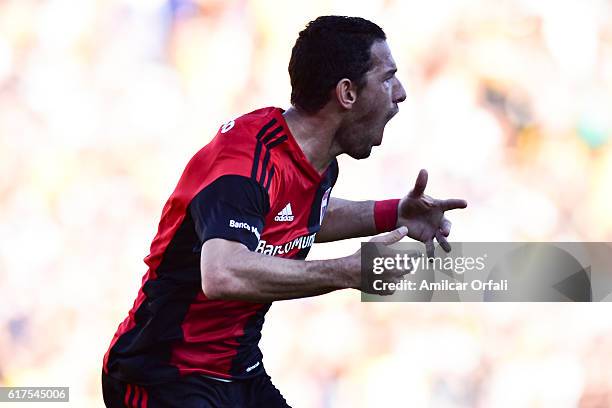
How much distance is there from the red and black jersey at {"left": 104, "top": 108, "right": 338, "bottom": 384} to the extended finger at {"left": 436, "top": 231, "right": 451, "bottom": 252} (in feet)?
1.20

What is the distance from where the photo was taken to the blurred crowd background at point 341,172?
440 centimetres

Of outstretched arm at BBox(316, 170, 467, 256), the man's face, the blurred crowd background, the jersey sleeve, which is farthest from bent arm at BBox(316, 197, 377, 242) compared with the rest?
the blurred crowd background

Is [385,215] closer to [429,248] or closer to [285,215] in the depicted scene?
[429,248]

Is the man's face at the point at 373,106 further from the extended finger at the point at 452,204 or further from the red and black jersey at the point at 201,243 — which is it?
the extended finger at the point at 452,204

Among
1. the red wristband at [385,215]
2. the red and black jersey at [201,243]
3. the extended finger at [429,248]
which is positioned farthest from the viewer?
the red wristband at [385,215]

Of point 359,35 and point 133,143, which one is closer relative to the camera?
point 359,35

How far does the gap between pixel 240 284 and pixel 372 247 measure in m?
0.29

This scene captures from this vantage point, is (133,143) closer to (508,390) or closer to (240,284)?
(508,390)

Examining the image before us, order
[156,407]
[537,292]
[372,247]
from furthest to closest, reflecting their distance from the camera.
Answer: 1. [537,292]
2. [156,407]
3. [372,247]

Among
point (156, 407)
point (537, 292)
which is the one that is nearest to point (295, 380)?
point (537, 292)

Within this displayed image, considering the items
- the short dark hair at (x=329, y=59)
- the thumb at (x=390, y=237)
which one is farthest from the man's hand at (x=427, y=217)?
→ the thumb at (x=390, y=237)

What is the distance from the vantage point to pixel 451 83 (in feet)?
14.9

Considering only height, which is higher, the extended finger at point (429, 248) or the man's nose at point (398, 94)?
the man's nose at point (398, 94)

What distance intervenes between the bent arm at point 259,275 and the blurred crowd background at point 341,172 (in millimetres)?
2389
